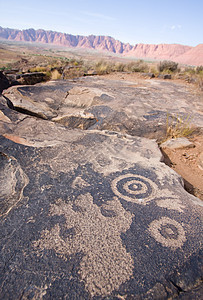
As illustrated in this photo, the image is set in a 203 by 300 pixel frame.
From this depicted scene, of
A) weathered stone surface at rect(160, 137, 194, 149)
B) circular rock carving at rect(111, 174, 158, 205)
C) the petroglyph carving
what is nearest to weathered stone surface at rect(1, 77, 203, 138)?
weathered stone surface at rect(160, 137, 194, 149)

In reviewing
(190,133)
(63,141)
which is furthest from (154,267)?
(190,133)

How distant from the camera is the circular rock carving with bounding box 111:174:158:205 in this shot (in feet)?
3.76

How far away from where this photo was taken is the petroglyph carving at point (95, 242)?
0.72 metres

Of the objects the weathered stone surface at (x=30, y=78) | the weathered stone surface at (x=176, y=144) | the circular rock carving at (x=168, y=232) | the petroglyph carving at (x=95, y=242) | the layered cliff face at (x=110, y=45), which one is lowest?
the weathered stone surface at (x=30, y=78)

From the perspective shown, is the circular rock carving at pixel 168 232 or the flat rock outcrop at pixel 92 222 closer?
the flat rock outcrop at pixel 92 222

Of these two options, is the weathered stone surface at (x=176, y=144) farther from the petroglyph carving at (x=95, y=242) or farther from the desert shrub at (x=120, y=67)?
the desert shrub at (x=120, y=67)

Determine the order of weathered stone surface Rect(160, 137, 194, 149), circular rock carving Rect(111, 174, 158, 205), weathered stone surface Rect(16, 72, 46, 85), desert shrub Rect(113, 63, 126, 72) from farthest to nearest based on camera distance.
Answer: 1. desert shrub Rect(113, 63, 126, 72)
2. weathered stone surface Rect(16, 72, 46, 85)
3. weathered stone surface Rect(160, 137, 194, 149)
4. circular rock carving Rect(111, 174, 158, 205)

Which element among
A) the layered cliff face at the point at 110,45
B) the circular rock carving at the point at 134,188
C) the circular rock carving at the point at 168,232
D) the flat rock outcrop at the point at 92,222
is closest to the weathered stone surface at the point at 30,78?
the flat rock outcrop at the point at 92,222

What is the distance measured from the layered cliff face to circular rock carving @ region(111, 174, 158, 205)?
238 feet

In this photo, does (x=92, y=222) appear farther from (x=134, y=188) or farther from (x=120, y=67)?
(x=120, y=67)

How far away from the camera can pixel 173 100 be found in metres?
3.64

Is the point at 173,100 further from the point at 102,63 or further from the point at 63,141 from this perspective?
the point at 102,63

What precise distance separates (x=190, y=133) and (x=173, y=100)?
3.59ft

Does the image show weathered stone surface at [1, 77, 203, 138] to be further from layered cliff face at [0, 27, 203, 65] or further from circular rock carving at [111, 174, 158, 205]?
layered cliff face at [0, 27, 203, 65]
